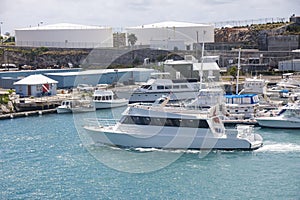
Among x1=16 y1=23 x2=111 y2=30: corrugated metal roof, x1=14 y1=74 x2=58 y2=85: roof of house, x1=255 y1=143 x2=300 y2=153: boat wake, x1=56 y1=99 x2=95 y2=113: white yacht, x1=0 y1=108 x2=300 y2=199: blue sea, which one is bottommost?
A: x1=0 y1=108 x2=300 y2=199: blue sea

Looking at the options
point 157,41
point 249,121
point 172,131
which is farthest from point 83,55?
point 172,131

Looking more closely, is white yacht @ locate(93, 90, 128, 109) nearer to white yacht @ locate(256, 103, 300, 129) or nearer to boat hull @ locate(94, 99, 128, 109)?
boat hull @ locate(94, 99, 128, 109)

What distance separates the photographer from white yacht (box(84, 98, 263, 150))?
14039 mm

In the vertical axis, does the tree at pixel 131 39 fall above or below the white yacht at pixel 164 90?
above

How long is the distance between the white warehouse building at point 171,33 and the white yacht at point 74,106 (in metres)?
18.3

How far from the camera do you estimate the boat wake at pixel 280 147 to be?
14070 mm

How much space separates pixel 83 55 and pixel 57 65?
2383 millimetres

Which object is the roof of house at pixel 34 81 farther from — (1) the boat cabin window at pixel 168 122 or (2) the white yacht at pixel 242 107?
(1) the boat cabin window at pixel 168 122

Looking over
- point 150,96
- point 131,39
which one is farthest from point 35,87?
point 131,39

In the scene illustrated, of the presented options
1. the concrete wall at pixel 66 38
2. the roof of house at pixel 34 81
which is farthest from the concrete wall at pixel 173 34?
the roof of house at pixel 34 81

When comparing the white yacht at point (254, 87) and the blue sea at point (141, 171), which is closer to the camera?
the blue sea at point (141, 171)

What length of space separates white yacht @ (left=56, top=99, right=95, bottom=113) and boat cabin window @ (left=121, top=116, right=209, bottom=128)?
779 cm

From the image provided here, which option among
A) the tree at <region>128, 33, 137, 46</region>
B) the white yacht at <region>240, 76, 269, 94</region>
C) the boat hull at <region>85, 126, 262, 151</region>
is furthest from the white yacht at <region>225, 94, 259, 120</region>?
the tree at <region>128, 33, 137, 46</region>

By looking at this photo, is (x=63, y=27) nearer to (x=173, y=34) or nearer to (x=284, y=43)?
(x=173, y=34)
